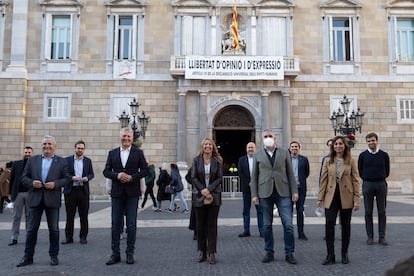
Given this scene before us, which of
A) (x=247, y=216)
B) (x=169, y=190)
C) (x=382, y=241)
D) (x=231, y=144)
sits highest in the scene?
(x=231, y=144)

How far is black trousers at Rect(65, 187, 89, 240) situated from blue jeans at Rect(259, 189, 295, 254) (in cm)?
376

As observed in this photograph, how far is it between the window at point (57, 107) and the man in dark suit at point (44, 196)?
622 inches

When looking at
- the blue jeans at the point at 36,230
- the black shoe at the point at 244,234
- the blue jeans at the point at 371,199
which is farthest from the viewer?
the black shoe at the point at 244,234

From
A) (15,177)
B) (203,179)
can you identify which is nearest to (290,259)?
(203,179)

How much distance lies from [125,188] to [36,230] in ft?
4.84

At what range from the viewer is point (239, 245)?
25.8ft

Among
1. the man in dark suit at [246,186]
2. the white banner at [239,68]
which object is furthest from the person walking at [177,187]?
the white banner at [239,68]

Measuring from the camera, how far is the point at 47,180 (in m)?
6.50

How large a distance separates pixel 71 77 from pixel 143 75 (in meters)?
3.75

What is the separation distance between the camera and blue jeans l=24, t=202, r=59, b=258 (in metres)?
6.33

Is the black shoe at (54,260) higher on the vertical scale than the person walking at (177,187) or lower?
lower

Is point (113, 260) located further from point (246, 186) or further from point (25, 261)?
point (246, 186)

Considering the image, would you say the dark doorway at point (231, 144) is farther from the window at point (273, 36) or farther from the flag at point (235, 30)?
the flag at point (235, 30)

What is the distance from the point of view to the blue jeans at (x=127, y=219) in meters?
6.48
